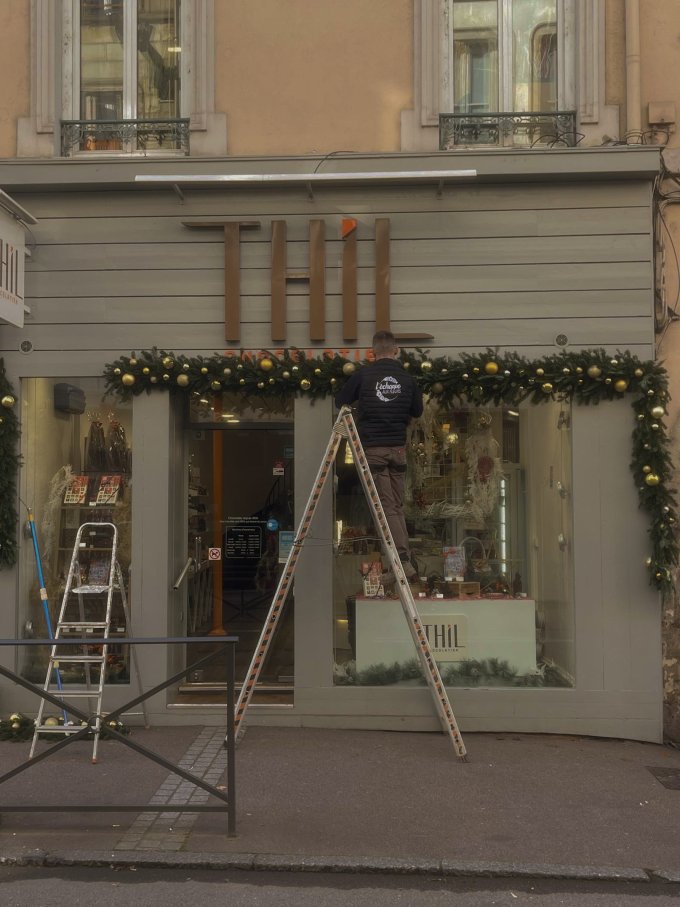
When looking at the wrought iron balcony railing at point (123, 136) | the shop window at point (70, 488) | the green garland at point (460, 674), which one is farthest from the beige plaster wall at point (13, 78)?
the green garland at point (460, 674)

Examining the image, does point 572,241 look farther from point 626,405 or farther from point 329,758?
point 329,758

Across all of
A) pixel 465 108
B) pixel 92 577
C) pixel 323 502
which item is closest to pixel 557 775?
pixel 323 502

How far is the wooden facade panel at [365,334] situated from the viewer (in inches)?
292

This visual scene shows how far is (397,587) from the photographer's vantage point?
6.52m

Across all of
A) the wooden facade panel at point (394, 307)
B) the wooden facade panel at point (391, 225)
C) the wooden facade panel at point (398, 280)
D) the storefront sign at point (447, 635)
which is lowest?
the storefront sign at point (447, 635)

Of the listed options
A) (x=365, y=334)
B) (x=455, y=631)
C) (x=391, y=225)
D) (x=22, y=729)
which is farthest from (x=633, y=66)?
(x=22, y=729)

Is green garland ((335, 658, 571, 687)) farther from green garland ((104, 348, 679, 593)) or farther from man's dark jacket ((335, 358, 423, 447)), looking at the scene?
man's dark jacket ((335, 358, 423, 447))

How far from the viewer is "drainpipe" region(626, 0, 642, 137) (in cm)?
745

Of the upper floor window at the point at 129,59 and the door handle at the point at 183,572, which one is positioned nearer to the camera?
the door handle at the point at 183,572

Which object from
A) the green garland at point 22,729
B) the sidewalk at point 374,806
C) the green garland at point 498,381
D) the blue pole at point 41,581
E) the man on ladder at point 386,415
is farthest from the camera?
the blue pole at point 41,581

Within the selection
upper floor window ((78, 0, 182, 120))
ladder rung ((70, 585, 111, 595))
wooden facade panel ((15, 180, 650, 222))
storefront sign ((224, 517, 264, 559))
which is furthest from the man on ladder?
upper floor window ((78, 0, 182, 120))

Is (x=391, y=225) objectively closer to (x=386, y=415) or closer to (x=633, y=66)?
(x=386, y=415)

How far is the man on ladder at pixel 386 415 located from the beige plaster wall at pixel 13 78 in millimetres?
3916

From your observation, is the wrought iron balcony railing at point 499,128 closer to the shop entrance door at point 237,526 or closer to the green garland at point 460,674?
the shop entrance door at point 237,526
